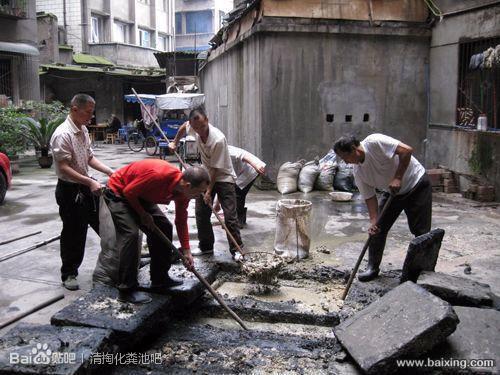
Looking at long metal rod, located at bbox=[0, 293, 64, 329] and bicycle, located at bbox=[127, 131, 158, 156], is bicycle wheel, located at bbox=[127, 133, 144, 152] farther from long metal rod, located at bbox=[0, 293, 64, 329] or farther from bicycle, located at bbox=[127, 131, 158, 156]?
long metal rod, located at bbox=[0, 293, 64, 329]

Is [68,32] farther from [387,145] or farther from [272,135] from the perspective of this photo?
[387,145]

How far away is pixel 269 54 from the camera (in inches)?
387

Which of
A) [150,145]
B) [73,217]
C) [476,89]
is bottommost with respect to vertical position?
[73,217]

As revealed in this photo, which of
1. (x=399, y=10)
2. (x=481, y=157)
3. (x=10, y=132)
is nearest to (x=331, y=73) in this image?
(x=399, y=10)

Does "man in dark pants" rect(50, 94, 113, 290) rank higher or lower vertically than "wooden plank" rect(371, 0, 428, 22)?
lower

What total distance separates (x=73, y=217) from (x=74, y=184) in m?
0.32

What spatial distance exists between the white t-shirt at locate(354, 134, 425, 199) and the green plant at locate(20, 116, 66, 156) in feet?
37.3

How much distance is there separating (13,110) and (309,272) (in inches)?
436

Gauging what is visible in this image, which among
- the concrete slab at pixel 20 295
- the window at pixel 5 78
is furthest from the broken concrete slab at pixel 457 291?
the window at pixel 5 78

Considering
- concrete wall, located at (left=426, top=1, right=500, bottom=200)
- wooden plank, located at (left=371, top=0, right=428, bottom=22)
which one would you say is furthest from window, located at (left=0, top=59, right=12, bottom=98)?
concrete wall, located at (left=426, top=1, right=500, bottom=200)

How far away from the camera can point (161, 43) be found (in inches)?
1494

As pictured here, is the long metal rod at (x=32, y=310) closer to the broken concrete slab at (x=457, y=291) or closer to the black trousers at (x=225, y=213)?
the black trousers at (x=225, y=213)

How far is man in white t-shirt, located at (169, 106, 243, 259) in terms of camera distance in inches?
204

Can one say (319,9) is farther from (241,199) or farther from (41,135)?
(41,135)
